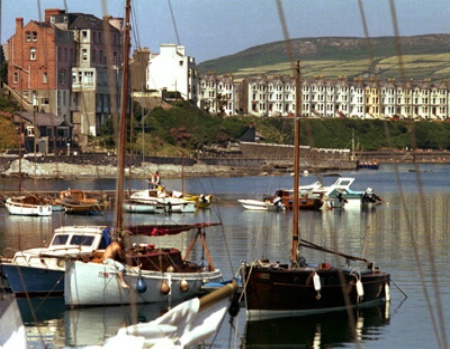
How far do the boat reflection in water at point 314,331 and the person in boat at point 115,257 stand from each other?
3.21 m

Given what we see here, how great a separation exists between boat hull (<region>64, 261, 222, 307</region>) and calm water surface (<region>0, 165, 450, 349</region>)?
13.1 inches

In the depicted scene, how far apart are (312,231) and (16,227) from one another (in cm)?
1429

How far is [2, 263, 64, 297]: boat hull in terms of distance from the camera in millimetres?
30844

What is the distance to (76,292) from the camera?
30531mm

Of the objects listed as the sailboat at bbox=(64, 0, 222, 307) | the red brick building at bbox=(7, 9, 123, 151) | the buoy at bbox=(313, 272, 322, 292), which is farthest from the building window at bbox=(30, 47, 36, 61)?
the buoy at bbox=(313, 272, 322, 292)

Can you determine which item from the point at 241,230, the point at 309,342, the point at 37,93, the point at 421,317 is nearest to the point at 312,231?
the point at 241,230

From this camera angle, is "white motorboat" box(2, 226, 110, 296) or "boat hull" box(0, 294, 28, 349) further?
"white motorboat" box(2, 226, 110, 296)

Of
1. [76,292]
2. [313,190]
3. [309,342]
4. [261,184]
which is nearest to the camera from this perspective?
[309,342]

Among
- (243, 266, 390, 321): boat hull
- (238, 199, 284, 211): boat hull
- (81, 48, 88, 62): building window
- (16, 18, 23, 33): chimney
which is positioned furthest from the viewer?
(81, 48, 88, 62): building window

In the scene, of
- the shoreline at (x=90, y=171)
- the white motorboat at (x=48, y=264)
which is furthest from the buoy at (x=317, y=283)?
the shoreline at (x=90, y=171)

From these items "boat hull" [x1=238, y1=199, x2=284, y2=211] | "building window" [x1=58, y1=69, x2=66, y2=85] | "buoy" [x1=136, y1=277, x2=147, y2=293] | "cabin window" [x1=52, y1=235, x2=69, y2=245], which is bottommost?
"boat hull" [x1=238, y1=199, x2=284, y2=211]

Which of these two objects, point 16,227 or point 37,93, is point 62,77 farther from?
point 16,227

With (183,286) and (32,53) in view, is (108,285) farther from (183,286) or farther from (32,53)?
(32,53)

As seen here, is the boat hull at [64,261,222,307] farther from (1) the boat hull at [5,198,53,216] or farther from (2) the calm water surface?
(1) the boat hull at [5,198,53,216]
